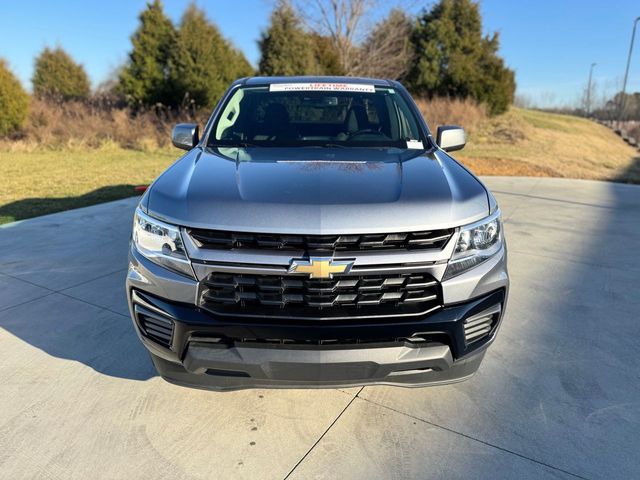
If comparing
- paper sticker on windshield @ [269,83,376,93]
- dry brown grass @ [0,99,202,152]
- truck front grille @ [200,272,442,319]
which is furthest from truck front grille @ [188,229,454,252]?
dry brown grass @ [0,99,202,152]

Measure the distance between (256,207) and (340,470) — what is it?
1.26 metres

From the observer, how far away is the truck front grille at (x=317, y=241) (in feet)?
6.26

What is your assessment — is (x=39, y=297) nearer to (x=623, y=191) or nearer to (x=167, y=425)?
(x=167, y=425)

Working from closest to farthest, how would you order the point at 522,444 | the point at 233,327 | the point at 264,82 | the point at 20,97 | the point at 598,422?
the point at 233,327
the point at 522,444
the point at 598,422
the point at 264,82
the point at 20,97

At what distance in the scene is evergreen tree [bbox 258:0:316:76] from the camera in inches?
735

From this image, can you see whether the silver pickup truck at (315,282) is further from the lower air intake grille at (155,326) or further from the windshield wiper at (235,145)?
the windshield wiper at (235,145)

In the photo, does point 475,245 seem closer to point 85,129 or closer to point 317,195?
point 317,195

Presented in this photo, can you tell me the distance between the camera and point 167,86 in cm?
1897

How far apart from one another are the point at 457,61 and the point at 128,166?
17.9 meters

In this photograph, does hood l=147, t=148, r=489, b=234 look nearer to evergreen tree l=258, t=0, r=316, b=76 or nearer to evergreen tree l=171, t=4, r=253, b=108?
evergreen tree l=171, t=4, r=253, b=108

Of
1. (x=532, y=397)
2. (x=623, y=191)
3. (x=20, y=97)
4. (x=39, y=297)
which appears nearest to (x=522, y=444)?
(x=532, y=397)

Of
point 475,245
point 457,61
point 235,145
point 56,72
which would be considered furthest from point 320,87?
point 56,72

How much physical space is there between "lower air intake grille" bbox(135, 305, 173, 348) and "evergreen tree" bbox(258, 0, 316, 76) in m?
17.8

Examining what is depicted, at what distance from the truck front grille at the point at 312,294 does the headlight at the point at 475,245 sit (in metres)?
0.13
